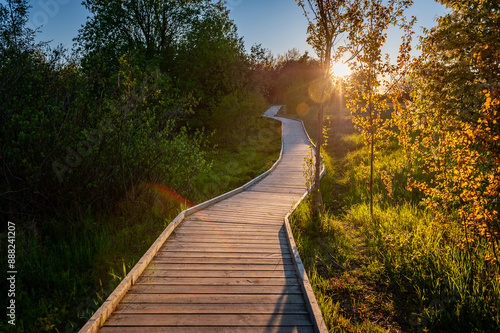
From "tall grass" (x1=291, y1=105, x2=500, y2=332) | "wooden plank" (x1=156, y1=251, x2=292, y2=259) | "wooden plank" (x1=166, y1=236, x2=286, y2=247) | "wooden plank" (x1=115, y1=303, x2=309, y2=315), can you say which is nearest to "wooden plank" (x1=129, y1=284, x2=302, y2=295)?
"wooden plank" (x1=115, y1=303, x2=309, y2=315)

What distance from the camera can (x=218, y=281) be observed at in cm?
378

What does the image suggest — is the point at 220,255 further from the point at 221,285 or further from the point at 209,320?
the point at 209,320

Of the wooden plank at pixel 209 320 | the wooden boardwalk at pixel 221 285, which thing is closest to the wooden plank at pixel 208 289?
the wooden boardwalk at pixel 221 285

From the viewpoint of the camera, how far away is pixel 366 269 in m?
4.85

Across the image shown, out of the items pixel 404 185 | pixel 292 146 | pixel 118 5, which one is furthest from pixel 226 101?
pixel 404 185

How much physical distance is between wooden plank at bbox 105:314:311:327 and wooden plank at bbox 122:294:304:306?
23 cm

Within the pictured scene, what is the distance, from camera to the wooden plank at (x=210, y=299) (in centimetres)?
330

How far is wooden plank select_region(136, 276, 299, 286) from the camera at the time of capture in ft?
12.1

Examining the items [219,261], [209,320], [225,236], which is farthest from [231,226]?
[209,320]

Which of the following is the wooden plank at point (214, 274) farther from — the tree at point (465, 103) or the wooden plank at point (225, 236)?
the tree at point (465, 103)

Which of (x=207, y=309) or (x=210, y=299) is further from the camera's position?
(x=210, y=299)

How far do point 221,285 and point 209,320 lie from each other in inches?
27.3

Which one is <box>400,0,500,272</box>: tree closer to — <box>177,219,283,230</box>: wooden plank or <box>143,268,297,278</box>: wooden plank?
<box>143,268,297,278</box>: wooden plank

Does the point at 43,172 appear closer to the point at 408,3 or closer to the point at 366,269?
the point at 366,269
